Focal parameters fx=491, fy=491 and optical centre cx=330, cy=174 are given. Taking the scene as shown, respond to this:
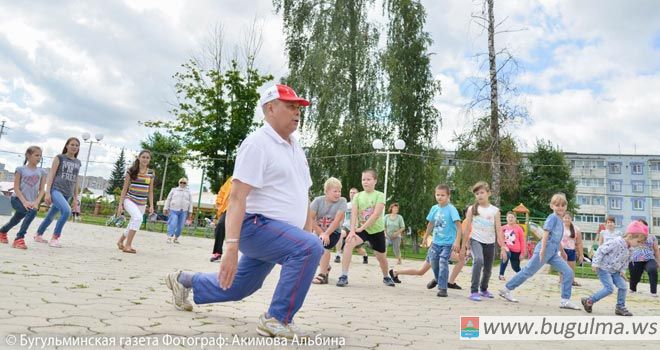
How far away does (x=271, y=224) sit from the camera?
3205 mm

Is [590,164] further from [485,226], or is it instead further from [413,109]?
[485,226]

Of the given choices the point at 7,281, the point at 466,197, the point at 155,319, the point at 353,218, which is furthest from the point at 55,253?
the point at 466,197

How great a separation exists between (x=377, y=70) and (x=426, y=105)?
295 cm

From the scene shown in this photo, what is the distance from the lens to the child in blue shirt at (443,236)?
7078mm

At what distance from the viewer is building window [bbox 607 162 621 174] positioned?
7781 cm

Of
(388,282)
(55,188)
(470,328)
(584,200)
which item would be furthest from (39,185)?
(584,200)

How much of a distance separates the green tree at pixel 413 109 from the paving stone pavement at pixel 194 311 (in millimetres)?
16346

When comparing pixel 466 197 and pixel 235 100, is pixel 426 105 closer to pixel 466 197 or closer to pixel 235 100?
pixel 235 100

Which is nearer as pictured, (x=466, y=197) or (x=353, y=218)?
(x=353, y=218)

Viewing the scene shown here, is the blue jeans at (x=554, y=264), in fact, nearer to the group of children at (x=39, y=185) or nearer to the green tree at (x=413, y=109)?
the group of children at (x=39, y=185)

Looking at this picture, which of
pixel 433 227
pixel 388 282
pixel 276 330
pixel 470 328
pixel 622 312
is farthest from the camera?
pixel 388 282

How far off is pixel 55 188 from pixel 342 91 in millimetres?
16420

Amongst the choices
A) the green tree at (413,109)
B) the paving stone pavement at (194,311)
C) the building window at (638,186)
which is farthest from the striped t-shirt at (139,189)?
the building window at (638,186)

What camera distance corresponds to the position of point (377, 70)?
23750 mm
